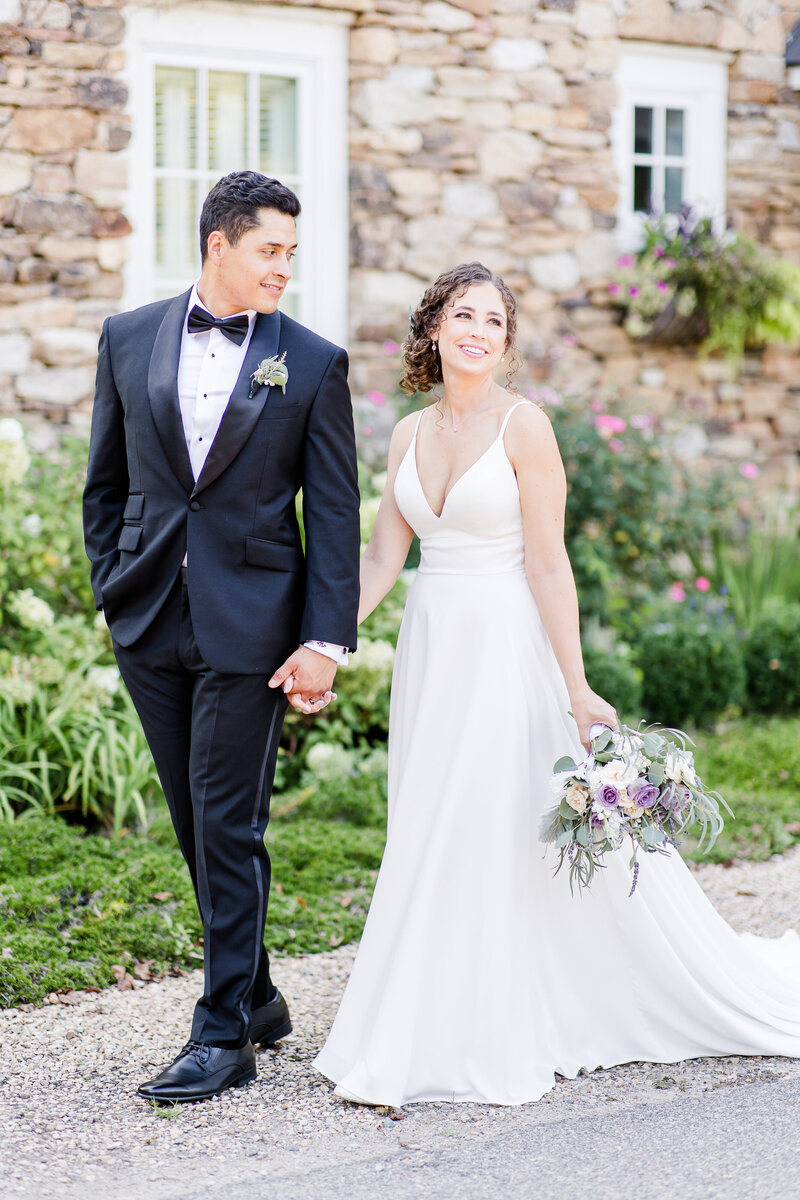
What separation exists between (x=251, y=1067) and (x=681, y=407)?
5908 millimetres

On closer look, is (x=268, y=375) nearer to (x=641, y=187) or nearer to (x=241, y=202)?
(x=241, y=202)

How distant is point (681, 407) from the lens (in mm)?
8133

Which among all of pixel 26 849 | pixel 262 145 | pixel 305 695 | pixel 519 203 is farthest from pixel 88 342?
pixel 305 695

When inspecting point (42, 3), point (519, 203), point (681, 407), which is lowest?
point (681, 407)

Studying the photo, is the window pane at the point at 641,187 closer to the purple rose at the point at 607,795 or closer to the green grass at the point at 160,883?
the green grass at the point at 160,883

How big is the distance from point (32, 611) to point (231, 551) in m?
2.27

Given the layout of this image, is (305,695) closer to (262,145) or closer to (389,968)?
(389,968)

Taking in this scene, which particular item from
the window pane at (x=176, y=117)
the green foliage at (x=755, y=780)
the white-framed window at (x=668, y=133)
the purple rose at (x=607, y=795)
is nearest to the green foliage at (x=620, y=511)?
the green foliage at (x=755, y=780)

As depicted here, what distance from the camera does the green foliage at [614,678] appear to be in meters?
6.32

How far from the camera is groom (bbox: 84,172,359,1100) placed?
2941 mm

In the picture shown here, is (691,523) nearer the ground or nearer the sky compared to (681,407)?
nearer the ground

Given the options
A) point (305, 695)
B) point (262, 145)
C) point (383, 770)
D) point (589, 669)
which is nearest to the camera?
point (305, 695)

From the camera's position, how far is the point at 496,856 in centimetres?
310

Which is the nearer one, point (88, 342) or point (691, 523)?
point (88, 342)
